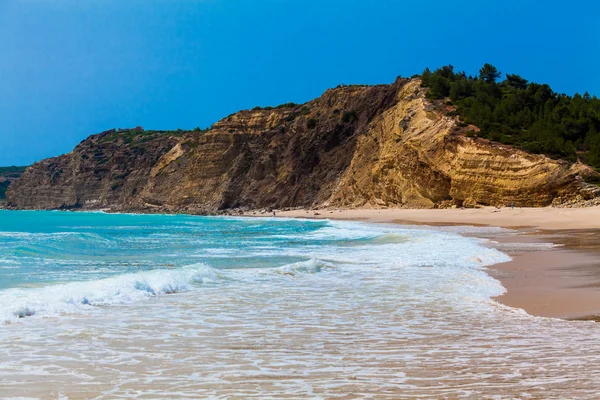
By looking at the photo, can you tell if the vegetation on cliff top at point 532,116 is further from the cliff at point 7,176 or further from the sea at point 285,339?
the cliff at point 7,176

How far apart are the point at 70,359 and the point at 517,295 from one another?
6.30 meters

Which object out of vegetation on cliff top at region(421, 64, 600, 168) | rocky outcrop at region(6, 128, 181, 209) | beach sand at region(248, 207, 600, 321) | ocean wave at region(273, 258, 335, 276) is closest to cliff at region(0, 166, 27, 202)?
rocky outcrop at region(6, 128, 181, 209)

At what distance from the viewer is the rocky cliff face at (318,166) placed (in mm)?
37188

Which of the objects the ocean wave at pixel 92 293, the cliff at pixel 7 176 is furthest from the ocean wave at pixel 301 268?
the cliff at pixel 7 176

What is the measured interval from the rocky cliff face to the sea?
2806cm

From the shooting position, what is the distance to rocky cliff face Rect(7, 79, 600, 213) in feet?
122

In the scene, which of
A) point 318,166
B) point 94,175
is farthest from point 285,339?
point 94,175

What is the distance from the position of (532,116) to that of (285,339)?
44.5 meters

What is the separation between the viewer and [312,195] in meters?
63.5

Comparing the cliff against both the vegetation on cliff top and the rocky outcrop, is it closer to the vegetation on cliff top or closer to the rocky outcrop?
the rocky outcrop

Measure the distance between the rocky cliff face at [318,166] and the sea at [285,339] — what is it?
28056 millimetres

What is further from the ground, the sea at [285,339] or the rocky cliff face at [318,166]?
the rocky cliff face at [318,166]

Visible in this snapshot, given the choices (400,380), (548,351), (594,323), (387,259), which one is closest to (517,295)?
(594,323)

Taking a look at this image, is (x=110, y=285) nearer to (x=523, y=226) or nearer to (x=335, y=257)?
(x=335, y=257)
